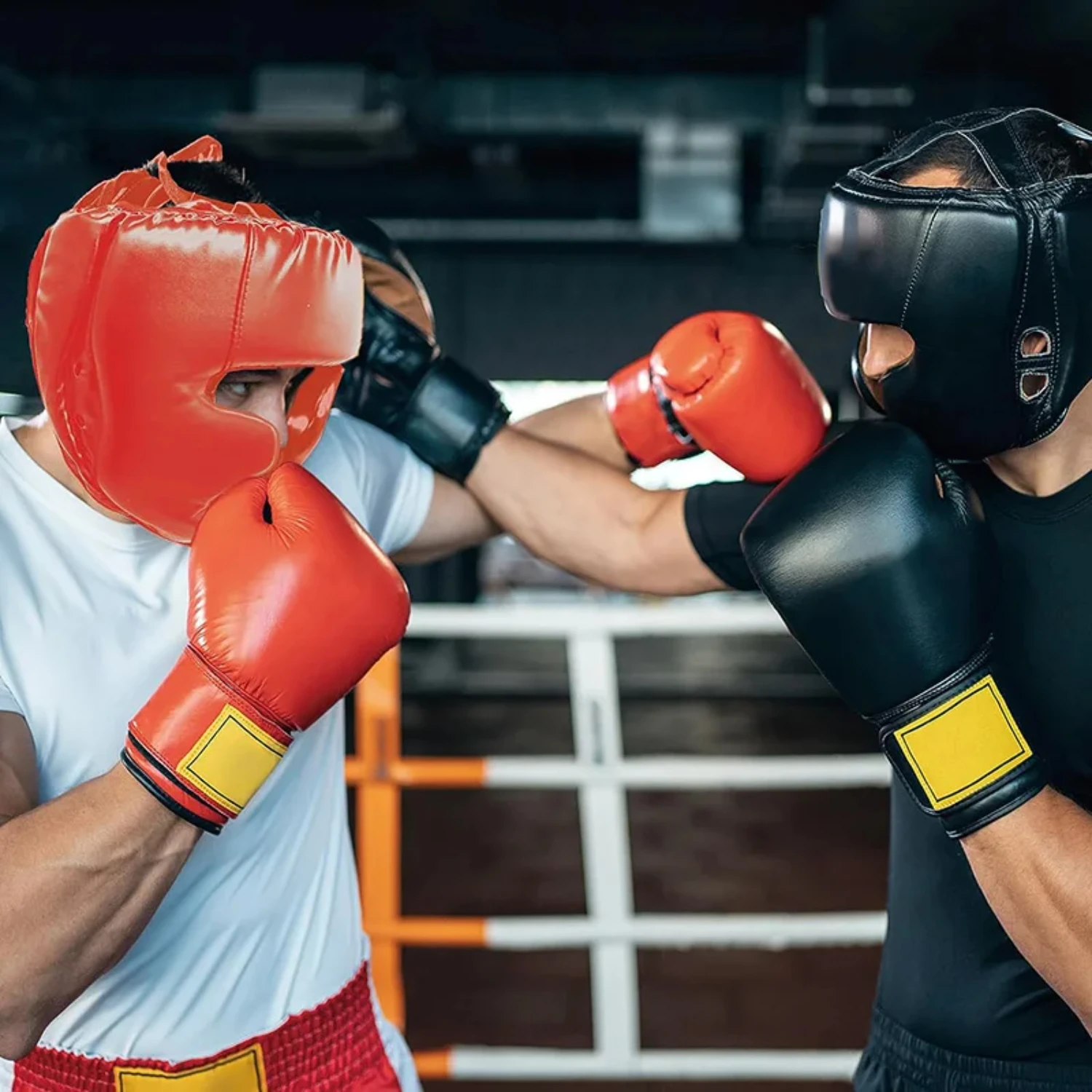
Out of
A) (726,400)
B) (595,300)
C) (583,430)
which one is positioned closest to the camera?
(726,400)

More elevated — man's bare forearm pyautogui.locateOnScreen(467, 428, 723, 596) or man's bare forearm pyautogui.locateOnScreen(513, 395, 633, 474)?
man's bare forearm pyautogui.locateOnScreen(513, 395, 633, 474)

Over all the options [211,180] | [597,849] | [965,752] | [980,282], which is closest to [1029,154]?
[980,282]

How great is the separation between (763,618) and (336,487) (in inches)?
41.8

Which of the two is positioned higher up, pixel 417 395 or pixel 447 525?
pixel 417 395

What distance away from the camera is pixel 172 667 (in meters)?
1.07

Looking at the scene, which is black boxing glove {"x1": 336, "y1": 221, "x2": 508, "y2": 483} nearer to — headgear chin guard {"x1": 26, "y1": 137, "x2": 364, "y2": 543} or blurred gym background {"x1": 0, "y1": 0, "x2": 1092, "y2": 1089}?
blurred gym background {"x1": 0, "y1": 0, "x2": 1092, "y2": 1089}

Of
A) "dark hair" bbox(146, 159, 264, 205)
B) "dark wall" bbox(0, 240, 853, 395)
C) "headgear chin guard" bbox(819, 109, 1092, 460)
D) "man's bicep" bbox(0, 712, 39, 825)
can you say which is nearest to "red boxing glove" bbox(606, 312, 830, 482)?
"headgear chin guard" bbox(819, 109, 1092, 460)

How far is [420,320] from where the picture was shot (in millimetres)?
1586

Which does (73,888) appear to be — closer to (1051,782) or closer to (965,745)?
(965,745)

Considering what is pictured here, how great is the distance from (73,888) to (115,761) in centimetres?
19

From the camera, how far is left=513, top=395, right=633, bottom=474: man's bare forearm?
5.08ft

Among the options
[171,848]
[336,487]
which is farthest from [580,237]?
[171,848]

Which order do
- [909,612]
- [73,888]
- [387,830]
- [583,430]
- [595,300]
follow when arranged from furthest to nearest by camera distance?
[595,300] < [387,830] < [583,430] < [909,612] < [73,888]

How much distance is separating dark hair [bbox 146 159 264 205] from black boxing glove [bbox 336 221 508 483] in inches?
10.8
